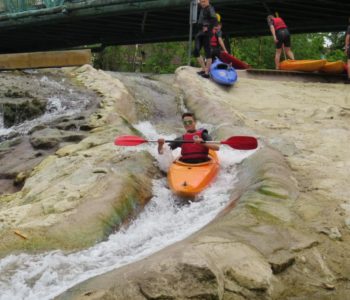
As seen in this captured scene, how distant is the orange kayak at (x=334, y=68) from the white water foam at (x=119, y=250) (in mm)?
6571

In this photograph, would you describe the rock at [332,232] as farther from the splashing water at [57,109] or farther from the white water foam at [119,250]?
the splashing water at [57,109]

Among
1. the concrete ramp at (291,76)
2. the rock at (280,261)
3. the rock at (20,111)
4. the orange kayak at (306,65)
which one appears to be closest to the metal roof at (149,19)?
the orange kayak at (306,65)

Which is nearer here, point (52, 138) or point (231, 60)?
point (52, 138)

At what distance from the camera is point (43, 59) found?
1184 cm

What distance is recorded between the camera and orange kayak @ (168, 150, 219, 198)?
538 centimetres

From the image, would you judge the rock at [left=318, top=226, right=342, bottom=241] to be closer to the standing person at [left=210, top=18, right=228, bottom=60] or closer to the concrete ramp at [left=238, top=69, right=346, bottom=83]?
the standing person at [left=210, top=18, right=228, bottom=60]

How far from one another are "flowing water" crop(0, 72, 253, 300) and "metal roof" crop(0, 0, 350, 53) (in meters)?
7.33

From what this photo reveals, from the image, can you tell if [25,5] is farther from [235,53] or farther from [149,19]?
[235,53]

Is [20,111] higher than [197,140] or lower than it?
lower

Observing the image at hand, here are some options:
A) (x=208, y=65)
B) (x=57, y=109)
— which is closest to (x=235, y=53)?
(x=208, y=65)

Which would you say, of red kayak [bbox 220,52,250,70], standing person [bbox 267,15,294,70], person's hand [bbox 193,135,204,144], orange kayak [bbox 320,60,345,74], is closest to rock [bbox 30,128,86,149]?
person's hand [bbox 193,135,204,144]

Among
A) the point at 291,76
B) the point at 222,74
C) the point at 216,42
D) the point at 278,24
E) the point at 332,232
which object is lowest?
the point at 291,76

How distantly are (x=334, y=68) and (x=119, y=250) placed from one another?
28.4ft

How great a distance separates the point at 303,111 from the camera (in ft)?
28.7
